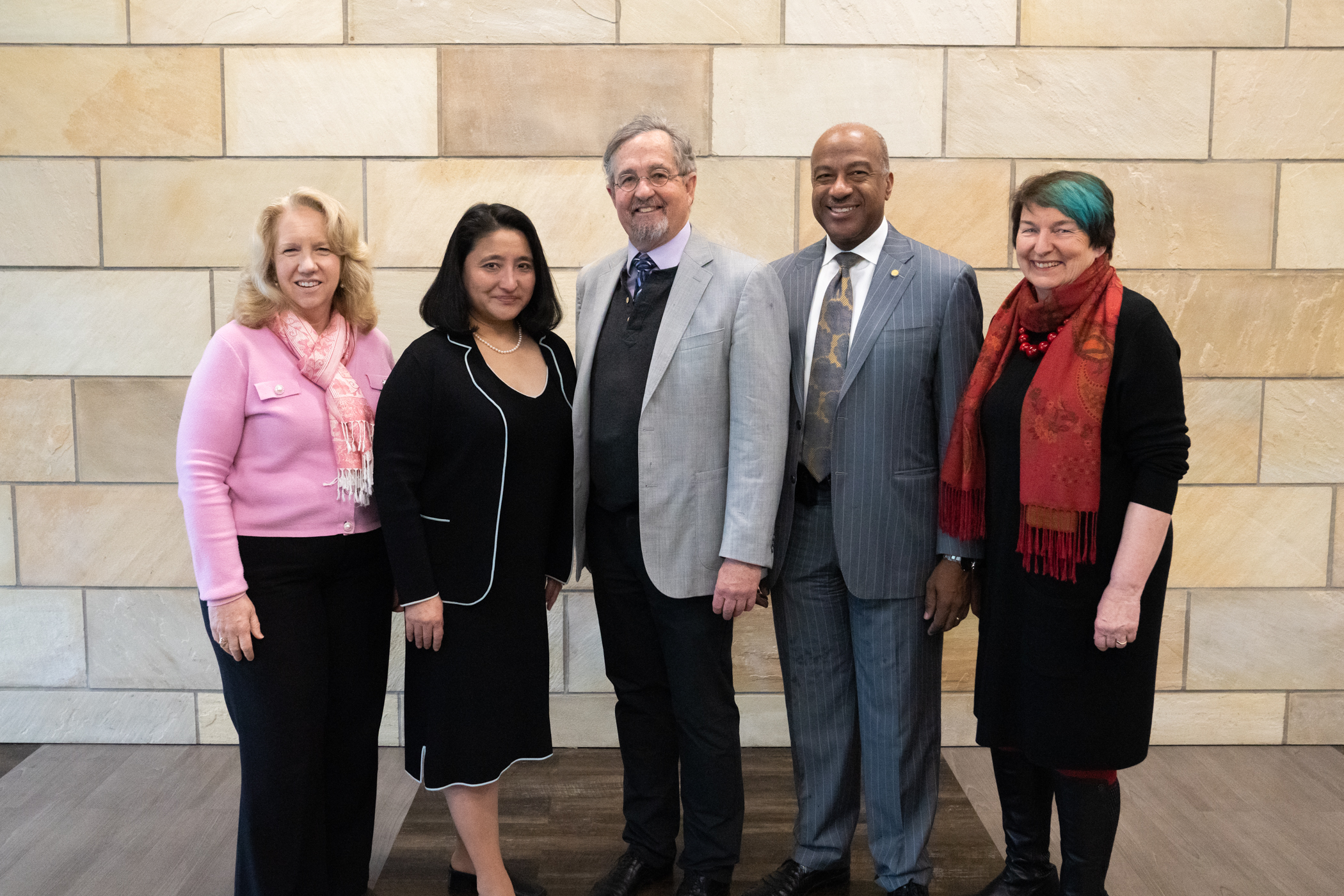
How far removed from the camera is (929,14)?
3.14 metres

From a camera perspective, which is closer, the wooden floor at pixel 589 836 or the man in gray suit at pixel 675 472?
the man in gray suit at pixel 675 472

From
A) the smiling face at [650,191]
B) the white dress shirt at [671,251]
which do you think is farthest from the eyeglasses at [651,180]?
the white dress shirt at [671,251]

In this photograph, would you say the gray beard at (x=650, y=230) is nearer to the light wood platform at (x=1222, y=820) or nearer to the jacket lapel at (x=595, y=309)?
the jacket lapel at (x=595, y=309)

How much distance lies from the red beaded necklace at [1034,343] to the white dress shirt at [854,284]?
358mm

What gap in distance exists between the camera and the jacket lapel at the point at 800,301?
226 centimetres

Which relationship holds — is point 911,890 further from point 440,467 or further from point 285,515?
point 285,515

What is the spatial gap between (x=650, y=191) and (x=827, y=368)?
58cm

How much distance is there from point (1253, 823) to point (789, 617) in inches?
63.2

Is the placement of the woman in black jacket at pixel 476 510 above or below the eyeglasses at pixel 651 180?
below

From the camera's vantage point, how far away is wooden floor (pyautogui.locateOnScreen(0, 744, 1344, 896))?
8.10 ft

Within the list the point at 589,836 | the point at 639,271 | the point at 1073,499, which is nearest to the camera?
the point at 1073,499

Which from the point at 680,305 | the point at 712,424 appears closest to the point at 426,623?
the point at 712,424

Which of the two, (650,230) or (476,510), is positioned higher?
(650,230)

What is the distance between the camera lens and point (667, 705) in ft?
7.88
